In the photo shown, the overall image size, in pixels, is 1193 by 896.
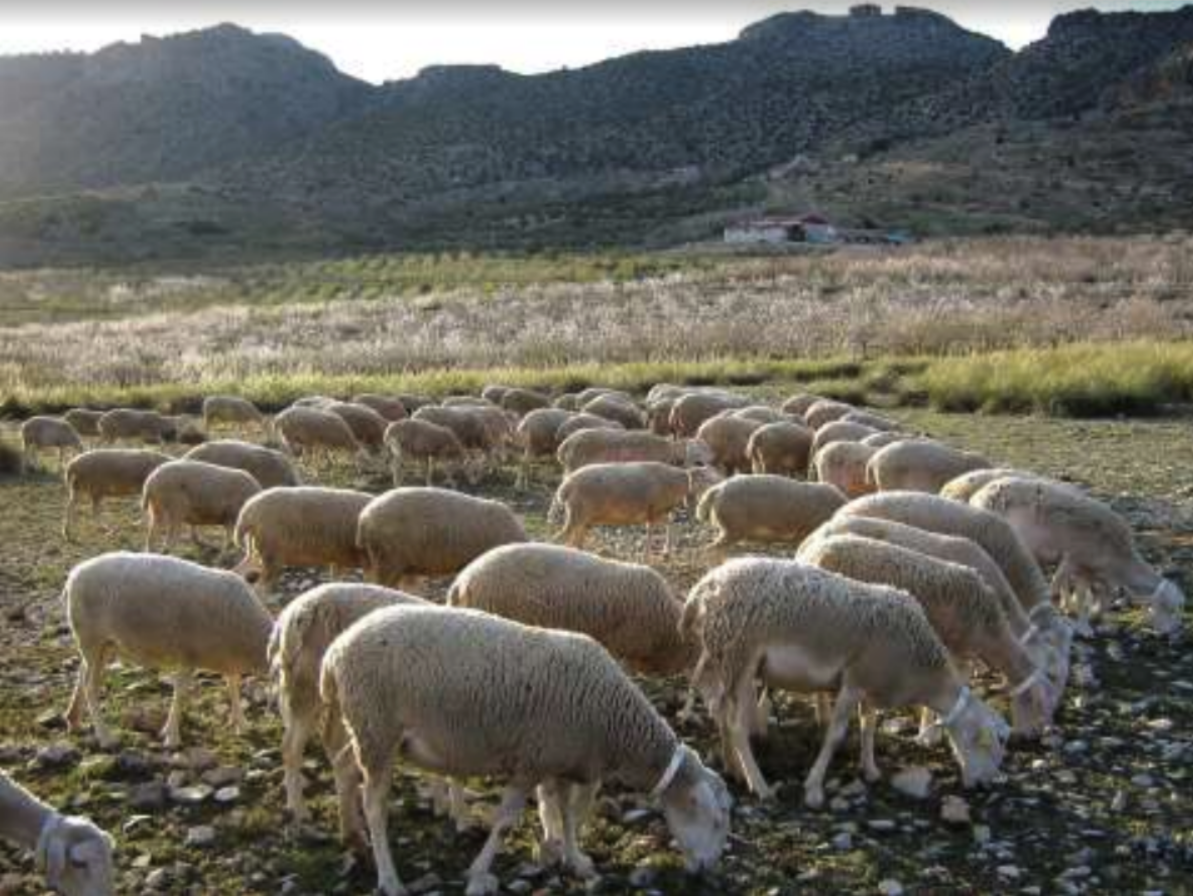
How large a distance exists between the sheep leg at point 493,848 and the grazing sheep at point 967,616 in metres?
3.30

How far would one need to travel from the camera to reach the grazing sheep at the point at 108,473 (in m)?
15.3

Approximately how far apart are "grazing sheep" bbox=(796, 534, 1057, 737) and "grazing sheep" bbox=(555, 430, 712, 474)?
763cm

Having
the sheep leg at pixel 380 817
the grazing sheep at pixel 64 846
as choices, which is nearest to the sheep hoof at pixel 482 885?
the sheep leg at pixel 380 817

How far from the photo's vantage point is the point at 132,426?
834 inches

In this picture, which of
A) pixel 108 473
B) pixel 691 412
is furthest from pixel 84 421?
pixel 691 412

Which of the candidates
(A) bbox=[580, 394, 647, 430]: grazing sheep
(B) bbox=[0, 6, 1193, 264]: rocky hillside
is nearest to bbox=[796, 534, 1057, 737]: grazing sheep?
(A) bbox=[580, 394, 647, 430]: grazing sheep

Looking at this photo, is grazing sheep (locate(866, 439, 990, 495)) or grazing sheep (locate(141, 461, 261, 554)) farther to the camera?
grazing sheep (locate(866, 439, 990, 495))

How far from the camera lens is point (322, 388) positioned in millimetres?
26938

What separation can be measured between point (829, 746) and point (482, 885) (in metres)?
2.45

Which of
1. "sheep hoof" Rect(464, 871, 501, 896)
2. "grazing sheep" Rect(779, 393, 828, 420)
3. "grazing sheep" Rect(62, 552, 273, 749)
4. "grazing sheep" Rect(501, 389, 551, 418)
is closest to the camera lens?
"sheep hoof" Rect(464, 871, 501, 896)

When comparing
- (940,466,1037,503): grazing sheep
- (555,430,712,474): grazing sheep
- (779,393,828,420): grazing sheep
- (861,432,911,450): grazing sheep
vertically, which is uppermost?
(940,466,1037,503): grazing sheep

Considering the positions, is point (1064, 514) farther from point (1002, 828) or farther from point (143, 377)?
point (143, 377)

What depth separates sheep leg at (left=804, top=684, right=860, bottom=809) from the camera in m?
7.53

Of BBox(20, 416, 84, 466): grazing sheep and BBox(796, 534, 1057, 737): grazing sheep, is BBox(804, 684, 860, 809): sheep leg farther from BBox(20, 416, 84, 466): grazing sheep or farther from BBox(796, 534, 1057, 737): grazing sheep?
BBox(20, 416, 84, 466): grazing sheep
